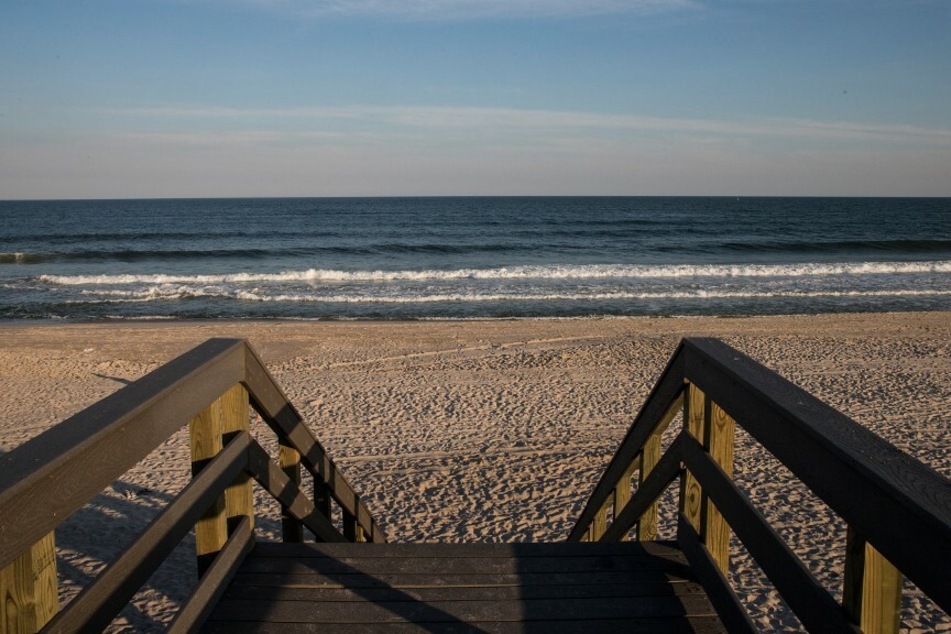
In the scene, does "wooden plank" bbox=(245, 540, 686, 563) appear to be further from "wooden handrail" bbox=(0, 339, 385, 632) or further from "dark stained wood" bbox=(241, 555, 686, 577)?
"wooden handrail" bbox=(0, 339, 385, 632)

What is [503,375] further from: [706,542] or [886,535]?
[886,535]

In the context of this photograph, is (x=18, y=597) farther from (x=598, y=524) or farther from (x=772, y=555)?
(x=598, y=524)

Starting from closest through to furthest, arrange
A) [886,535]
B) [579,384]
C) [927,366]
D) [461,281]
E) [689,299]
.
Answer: [886,535] < [579,384] < [927,366] < [689,299] < [461,281]

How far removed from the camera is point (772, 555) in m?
1.79

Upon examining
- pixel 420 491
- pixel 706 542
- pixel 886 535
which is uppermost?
pixel 886 535

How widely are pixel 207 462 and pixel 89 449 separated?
89cm

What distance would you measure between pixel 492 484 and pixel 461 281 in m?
17.2

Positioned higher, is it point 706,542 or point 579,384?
point 706,542

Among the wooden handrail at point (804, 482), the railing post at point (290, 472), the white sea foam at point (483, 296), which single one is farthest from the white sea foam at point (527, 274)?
the wooden handrail at point (804, 482)

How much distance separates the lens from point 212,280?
23.7 m

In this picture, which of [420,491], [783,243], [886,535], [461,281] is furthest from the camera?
[783,243]

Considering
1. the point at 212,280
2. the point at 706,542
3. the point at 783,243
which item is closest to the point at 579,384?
the point at 706,542

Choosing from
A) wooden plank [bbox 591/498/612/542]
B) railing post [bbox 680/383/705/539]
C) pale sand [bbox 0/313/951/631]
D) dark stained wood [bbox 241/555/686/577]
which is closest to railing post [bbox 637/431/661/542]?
dark stained wood [bbox 241/555/686/577]

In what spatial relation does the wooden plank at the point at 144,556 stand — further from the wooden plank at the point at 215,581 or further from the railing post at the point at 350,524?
the railing post at the point at 350,524
